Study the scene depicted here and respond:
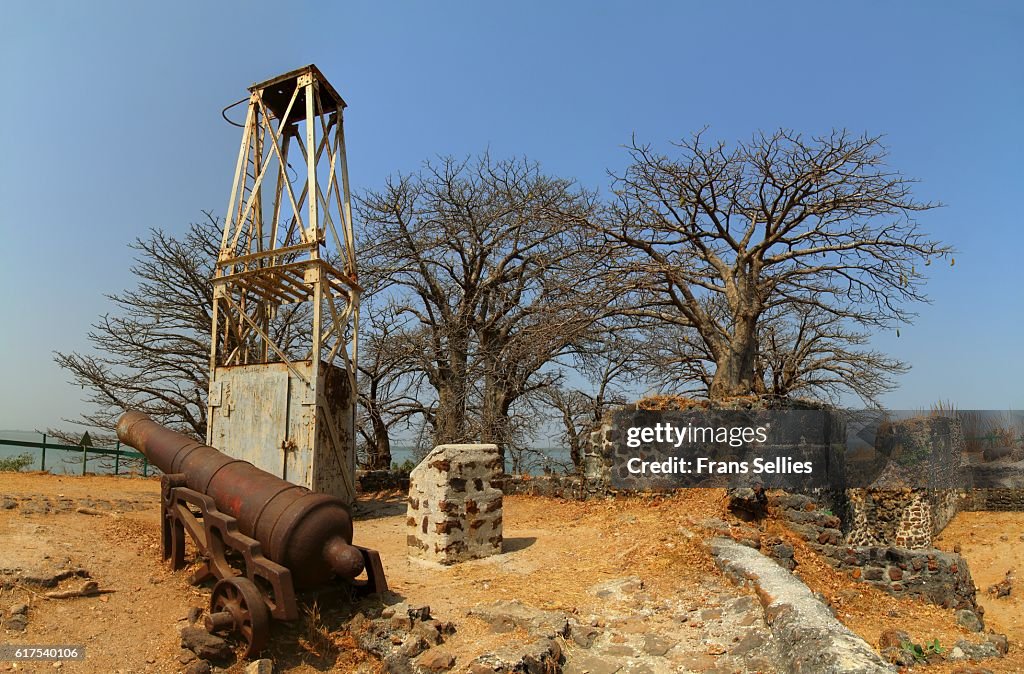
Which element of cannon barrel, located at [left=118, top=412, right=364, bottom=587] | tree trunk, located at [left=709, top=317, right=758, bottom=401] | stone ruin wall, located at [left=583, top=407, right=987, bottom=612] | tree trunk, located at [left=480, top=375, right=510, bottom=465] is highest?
tree trunk, located at [left=709, top=317, right=758, bottom=401]

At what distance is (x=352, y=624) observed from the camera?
5.77 m

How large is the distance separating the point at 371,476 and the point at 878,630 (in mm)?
11287

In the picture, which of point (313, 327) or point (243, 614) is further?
point (313, 327)

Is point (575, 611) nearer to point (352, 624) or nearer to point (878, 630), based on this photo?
point (352, 624)

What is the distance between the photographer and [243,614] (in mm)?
5320

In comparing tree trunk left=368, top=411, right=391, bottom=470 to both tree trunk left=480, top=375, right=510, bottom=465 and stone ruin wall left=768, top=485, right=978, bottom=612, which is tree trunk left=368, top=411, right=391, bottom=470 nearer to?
tree trunk left=480, top=375, right=510, bottom=465

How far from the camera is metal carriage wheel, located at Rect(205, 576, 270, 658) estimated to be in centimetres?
524

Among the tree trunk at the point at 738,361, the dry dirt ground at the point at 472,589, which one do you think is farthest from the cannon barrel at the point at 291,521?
the tree trunk at the point at 738,361

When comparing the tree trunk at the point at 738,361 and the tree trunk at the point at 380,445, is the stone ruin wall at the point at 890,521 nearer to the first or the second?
the tree trunk at the point at 738,361

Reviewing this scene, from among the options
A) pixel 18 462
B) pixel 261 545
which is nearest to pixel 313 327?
pixel 261 545

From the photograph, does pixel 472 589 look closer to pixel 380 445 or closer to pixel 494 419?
pixel 494 419

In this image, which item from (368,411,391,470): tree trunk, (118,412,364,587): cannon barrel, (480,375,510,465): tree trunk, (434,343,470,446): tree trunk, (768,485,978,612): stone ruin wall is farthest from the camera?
(368,411,391,470): tree trunk

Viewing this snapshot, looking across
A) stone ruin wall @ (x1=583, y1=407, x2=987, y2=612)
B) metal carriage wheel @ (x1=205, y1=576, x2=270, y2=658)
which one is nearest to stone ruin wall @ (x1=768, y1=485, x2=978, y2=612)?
stone ruin wall @ (x1=583, y1=407, x2=987, y2=612)

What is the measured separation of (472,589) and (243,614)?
2323mm
